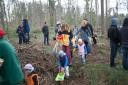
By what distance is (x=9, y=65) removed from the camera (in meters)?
5.79

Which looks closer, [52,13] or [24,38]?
[24,38]

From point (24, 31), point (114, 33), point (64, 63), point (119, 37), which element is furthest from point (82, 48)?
point (24, 31)

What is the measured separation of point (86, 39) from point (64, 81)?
249cm

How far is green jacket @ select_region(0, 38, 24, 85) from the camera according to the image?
5.77 meters

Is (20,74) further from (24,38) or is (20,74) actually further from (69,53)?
(24,38)

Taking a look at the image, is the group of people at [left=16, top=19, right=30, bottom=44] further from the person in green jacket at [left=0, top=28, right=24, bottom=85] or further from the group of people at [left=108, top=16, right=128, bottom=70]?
the person in green jacket at [left=0, top=28, right=24, bottom=85]

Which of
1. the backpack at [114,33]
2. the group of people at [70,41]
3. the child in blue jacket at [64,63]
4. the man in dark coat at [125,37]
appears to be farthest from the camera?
the group of people at [70,41]

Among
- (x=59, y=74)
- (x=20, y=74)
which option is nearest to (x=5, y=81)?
(x=20, y=74)

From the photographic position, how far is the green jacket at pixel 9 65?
577cm

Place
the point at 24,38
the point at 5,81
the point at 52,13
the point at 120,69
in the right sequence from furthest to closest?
the point at 52,13, the point at 24,38, the point at 120,69, the point at 5,81

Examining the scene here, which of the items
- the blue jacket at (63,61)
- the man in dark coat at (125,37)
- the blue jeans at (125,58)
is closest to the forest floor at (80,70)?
the blue jeans at (125,58)

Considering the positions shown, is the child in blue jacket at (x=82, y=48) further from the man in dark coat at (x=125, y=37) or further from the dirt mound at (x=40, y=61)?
the man in dark coat at (x=125, y=37)

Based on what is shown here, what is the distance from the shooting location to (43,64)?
696 inches

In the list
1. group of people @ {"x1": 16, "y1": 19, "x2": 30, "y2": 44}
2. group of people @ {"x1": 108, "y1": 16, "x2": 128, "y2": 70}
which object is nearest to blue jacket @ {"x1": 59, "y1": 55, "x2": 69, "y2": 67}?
group of people @ {"x1": 108, "y1": 16, "x2": 128, "y2": 70}
